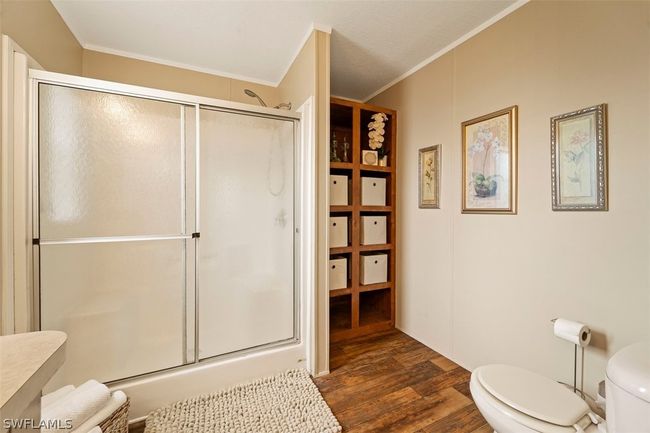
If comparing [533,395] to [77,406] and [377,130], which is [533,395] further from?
[377,130]

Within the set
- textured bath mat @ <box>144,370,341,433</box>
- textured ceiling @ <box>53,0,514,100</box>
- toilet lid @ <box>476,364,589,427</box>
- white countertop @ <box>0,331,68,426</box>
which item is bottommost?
textured bath mat @ <box>144,370,341,433</box>

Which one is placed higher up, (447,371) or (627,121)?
(627,121)

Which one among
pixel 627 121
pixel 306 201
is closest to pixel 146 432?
pixel 306 201

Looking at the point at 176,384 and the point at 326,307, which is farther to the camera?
the point at 326,307

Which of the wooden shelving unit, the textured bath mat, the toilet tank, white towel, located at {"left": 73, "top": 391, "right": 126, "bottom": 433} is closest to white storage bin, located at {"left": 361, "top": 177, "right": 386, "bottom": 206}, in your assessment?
the wooden shelving unit

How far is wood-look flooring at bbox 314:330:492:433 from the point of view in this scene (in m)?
1.40

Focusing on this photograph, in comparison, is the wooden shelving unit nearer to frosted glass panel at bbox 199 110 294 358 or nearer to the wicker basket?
frosted glass panel at bbox 199 110 294 358

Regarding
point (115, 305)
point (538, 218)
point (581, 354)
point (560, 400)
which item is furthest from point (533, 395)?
point (115, 305)

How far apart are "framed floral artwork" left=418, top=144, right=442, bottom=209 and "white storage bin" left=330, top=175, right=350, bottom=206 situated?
2.13 ft

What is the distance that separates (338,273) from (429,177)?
1.13 meters

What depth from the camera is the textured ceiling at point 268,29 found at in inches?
63.7

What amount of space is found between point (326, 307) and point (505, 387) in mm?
1074

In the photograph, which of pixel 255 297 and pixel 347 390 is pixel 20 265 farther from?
pixel 347 390

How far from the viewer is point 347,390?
5.48ft
